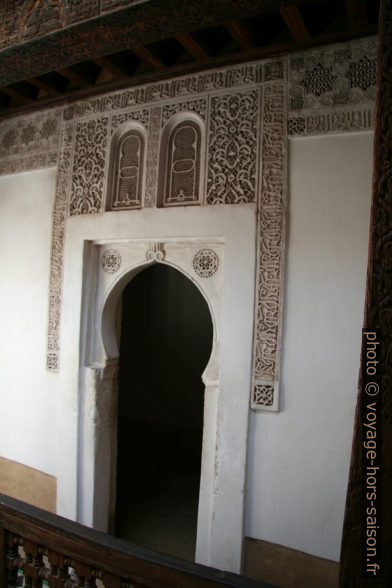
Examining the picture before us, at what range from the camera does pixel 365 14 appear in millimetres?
2561

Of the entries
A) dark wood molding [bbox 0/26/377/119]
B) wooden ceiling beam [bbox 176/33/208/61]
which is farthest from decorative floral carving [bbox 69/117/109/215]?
wooden ceiling beam [bbox 176/33/208/61]

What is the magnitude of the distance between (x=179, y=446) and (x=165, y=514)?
6.26ft

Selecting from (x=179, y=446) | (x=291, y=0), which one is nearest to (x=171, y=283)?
(x=179, y=446)

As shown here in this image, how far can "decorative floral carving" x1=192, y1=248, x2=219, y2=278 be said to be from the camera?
3207 mm

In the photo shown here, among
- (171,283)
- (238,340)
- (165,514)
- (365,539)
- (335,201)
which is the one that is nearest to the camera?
(365,539)

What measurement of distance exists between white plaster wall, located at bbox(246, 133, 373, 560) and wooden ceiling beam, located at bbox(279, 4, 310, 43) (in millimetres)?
636

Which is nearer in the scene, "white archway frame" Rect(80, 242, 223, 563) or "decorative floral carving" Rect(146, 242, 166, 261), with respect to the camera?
"decorative floral carving" Rect(146, 242, 166, 261)

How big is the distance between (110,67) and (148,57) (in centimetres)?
35

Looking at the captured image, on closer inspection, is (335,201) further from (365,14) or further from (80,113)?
(80,113)

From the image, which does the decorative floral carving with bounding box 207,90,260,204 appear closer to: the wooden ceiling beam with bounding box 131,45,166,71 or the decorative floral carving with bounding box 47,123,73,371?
the wooden ceiling beam with bounding box 131,45,166,71

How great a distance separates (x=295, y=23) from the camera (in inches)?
104

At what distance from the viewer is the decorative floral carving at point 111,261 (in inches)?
143

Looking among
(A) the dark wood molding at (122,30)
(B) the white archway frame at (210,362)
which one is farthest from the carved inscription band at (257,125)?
(A) the dark wood molding at (122,30)

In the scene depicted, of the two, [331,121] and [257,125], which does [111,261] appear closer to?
[257,125]
